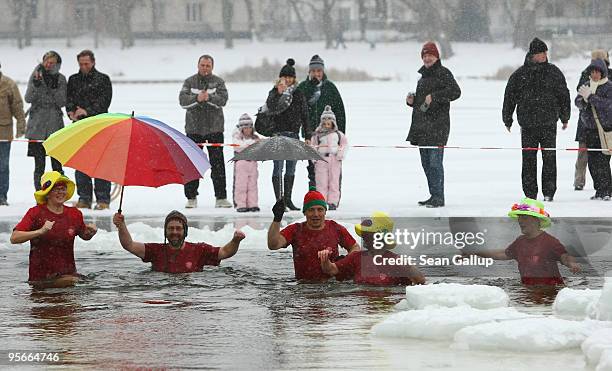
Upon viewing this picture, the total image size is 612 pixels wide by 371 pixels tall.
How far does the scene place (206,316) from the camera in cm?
1197

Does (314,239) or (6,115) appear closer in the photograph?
(314,239)

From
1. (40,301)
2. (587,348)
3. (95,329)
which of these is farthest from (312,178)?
(587,348)

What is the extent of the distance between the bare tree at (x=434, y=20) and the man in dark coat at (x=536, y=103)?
2433 inches

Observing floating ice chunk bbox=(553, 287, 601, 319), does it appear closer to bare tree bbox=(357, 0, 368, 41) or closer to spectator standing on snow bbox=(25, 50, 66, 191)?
spectator standing on snow bbox=(25, 50, 66, 191)

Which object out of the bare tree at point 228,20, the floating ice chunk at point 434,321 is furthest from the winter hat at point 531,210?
the bare tree at point 228,20

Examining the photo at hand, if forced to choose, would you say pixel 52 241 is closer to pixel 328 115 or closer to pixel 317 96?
pixel 328 115

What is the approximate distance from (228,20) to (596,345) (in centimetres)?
8277

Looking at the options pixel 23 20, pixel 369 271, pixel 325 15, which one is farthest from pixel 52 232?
pixel 23 20

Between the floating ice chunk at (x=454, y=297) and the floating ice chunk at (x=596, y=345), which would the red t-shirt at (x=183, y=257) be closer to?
the floating ice chunk at (x=454, y=297)

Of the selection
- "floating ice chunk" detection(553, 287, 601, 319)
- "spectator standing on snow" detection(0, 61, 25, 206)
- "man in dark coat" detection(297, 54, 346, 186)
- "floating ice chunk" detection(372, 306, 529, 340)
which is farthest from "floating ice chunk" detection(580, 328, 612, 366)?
"spectator standing on snow" detection(0, 61, 25, 206)

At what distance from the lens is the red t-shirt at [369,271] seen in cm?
1339

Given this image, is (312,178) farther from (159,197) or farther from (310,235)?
(310,235)

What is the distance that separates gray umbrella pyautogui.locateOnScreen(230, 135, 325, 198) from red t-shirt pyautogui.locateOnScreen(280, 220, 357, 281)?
2.10m

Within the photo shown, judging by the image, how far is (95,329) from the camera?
11219 millimetres
